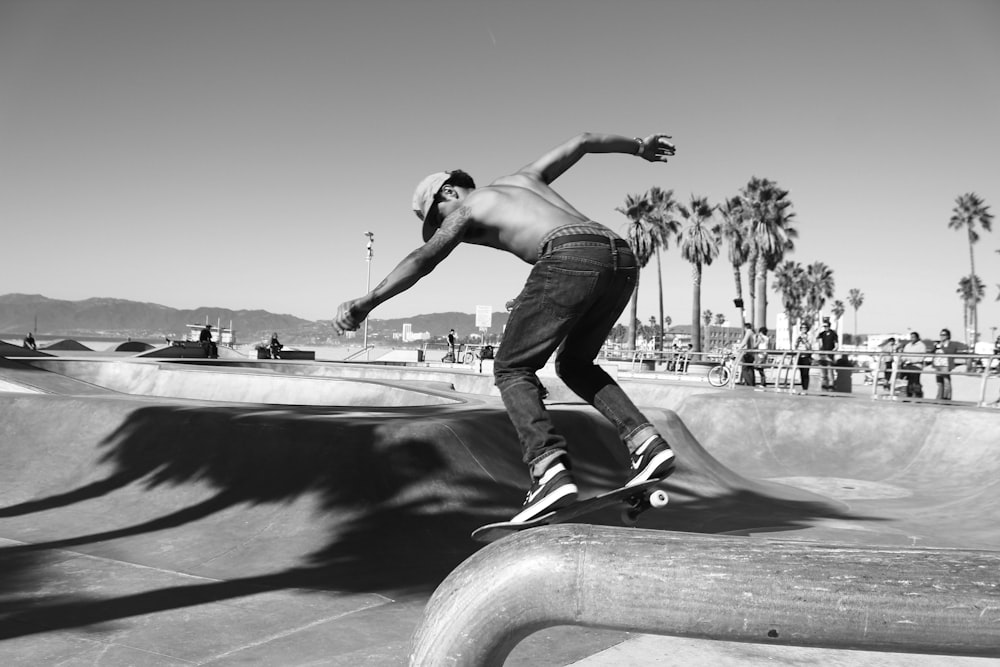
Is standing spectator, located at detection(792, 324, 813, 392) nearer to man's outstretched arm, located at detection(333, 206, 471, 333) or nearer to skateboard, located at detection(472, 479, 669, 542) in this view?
skateboard, located at detection(472, 479, 669, 542)

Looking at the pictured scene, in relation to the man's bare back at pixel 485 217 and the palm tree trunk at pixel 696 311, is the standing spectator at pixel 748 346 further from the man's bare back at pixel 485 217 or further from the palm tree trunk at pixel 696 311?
the palm tree trunk at pixel 696 311

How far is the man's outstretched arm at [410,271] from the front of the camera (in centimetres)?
271

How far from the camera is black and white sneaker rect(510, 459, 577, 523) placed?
263 cm

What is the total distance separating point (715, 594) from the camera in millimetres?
969

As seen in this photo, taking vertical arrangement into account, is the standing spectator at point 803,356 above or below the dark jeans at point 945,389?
above

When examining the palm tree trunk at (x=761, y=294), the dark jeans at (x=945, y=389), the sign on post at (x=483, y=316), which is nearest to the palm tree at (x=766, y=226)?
the palm tree trunk at (x=761, y=294)

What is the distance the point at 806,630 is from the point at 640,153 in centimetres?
296

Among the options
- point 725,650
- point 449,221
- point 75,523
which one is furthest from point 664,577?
point 75,523

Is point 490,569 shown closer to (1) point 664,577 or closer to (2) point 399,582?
(1) point 664,577

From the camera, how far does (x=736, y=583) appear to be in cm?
97

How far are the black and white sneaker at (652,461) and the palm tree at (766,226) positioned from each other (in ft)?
162

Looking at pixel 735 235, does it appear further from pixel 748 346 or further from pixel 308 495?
pixel 308 495

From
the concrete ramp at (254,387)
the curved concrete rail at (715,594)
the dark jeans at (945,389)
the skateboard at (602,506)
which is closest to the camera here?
the curved concrete rail at (715,594)

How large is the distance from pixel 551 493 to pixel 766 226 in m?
52.0
